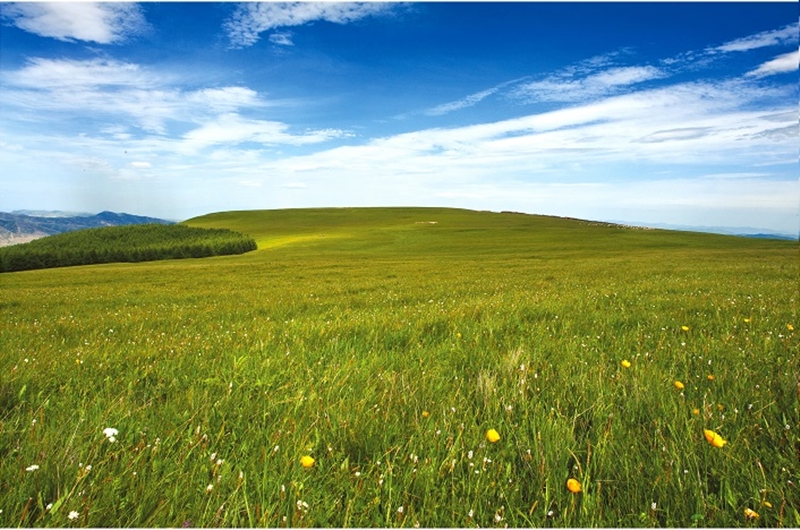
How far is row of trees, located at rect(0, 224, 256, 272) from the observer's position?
9438 cm

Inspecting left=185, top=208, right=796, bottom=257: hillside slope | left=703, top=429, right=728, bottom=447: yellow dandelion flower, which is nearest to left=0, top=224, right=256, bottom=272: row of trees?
left=185, top=208, right=796, bottom=257: hillside slope

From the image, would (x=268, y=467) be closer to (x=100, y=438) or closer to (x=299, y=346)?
(x=100, y=438)

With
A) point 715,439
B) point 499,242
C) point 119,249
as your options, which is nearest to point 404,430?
point 715,439

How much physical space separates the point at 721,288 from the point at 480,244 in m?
63.1

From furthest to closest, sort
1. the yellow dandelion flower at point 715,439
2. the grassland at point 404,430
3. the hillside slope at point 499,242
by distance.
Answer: the hillside slope at point 499,242 < the yellow dandelion flower at point 715,439 < the grassland at point 404,430

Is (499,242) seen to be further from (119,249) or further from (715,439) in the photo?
(119,249)

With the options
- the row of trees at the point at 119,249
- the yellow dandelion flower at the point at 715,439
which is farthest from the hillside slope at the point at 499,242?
the yellow dandelion flower at the point at 715,439

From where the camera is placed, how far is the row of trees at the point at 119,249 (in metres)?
94.4

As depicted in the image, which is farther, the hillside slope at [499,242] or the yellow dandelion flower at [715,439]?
the hillside slope at [499,242]

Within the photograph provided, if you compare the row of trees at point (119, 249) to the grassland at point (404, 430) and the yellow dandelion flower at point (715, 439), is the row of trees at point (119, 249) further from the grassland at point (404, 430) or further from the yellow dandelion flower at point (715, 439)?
the yellow dandelion flower at point (715, 439)

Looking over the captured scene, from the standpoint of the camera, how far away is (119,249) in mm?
100812

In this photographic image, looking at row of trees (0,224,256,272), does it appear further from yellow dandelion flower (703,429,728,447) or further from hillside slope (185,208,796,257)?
yellow dandelion flower (703,429,728,447)

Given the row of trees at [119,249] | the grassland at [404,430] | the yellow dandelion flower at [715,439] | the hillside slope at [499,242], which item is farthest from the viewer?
the row of trees at [119,249]

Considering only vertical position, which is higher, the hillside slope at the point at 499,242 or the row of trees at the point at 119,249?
the hillside slope at the point at 499,242
